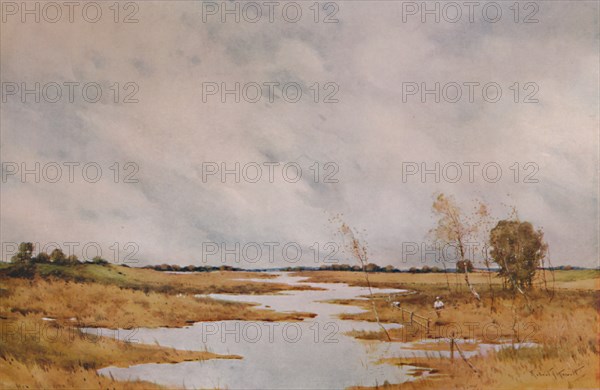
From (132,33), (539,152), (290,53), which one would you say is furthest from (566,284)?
(132,33)

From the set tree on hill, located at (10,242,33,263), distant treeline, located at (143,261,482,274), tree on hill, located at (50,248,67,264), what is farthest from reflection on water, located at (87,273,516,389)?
tree on hill, located at (10,242,33,263)

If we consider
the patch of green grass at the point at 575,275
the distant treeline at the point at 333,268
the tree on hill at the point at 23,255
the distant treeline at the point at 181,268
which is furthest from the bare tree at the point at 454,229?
the tree on hill at the point at 23,255

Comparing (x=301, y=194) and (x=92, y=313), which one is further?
(x=301, y=194)

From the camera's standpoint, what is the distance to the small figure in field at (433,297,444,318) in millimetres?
4043

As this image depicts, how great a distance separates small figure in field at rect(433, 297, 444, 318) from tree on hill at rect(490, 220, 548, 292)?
1.71 ft

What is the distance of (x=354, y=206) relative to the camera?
412cm

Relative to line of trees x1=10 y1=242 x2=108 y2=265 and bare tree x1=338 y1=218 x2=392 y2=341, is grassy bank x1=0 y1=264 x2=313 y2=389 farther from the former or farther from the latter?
bare tree x1=338 y1=218 x2=392 y2=341

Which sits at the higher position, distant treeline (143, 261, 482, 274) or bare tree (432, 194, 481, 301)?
bare tree (432, 194, 481, 301)

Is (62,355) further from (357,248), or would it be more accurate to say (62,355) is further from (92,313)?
(357,248)

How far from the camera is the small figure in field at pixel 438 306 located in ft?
13.3

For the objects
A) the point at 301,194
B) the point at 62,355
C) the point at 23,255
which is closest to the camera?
the point at 62,355

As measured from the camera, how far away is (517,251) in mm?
4125
